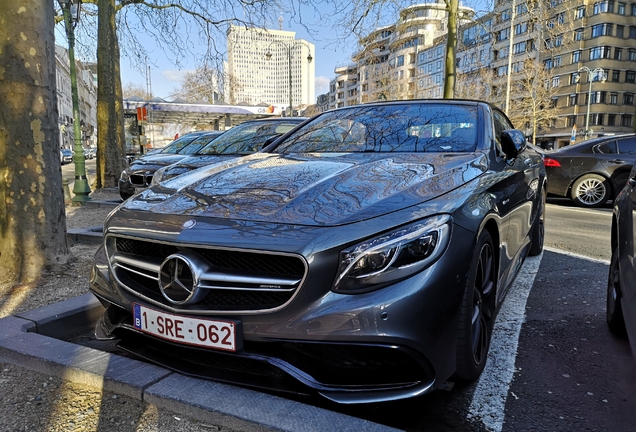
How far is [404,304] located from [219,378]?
2.82ft

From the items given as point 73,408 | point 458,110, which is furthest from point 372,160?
point 73,408

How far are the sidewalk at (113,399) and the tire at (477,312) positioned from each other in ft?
1.67

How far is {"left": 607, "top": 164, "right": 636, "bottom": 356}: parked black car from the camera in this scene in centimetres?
222

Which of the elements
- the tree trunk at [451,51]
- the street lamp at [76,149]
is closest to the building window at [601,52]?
the tree trunk at [451,51]

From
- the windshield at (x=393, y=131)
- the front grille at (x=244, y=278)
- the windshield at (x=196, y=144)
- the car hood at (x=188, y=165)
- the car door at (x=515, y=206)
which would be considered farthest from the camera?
the windshield at (x=196, y=144)

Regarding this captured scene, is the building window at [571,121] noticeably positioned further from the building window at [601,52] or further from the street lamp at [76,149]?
the street lamp at [76,149]

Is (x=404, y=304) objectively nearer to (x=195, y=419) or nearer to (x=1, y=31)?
(x=195, y=419)

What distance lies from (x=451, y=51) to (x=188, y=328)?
14130 mm

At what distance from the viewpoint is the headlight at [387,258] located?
1.85m

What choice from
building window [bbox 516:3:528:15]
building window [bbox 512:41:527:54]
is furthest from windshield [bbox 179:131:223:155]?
building window [bbox 512:41:527:54]

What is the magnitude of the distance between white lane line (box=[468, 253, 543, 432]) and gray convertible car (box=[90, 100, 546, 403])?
139 mm

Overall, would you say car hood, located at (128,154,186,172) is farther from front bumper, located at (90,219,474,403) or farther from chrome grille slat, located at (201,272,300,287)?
front bumper, located at (90,219,474,403)

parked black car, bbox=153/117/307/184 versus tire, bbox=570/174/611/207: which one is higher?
parked black car, bbox=153/117/307/184

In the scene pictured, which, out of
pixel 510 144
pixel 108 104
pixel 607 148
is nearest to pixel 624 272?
pixel 510 144
